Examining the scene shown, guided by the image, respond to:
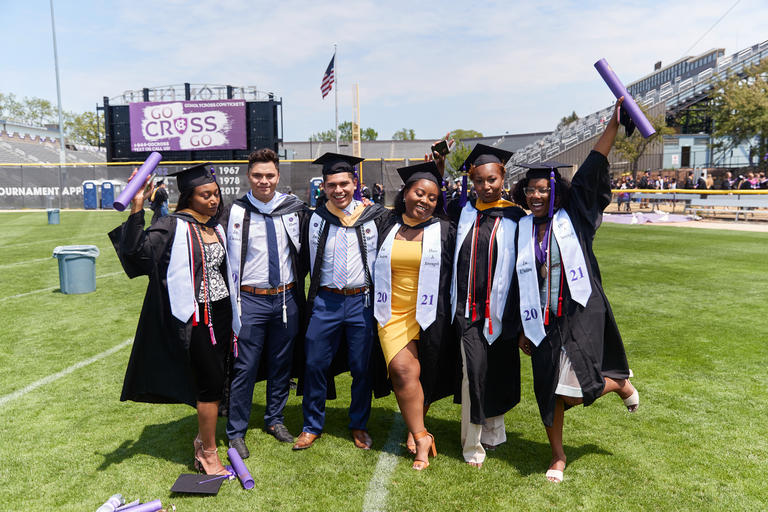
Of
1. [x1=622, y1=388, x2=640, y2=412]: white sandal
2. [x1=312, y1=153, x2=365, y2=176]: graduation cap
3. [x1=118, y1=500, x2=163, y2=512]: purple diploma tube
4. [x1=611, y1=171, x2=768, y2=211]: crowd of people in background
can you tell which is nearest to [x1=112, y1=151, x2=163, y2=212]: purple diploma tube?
[x1=312, y1=153, x2=365, y2=176]: graduation cap

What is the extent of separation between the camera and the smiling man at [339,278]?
3.62 metres

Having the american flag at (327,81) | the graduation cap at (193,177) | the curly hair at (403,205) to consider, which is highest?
the american flag at (327,81)

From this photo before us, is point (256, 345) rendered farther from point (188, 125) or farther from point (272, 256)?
point (188, 125)

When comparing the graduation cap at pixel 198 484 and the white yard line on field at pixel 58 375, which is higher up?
the white yard line on field at pixel 58 375

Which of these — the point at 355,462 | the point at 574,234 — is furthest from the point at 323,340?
the point at 574,234

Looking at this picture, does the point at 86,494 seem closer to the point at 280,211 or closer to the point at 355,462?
the point at 355,462

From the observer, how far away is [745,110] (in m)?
29.4

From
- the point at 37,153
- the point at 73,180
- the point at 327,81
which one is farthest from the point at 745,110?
the point at 37,153

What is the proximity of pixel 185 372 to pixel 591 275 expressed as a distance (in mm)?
2448

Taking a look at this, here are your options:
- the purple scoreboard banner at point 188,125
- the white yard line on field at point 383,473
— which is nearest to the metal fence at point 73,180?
the purple scoreboard banner at point 188,125

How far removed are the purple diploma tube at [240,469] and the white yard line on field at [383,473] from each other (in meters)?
0.69

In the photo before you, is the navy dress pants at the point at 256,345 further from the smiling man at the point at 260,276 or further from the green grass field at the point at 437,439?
the green grass field at the point at 437,439

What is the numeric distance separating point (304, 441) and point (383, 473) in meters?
0.64

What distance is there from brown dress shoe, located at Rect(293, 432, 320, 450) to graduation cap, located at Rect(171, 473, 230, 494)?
0.56 metres
